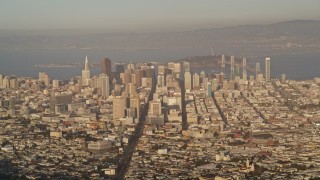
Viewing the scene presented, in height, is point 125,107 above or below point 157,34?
below

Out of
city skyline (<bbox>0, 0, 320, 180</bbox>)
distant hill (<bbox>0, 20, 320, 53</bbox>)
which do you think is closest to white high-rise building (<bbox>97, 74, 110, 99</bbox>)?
city skyline (<bbox>0, 0, 320, 180</bbox>)

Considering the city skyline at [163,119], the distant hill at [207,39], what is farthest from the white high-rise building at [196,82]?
the distant hill at [207,39]

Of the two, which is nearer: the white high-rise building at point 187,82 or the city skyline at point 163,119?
the city skyline at point 163,119

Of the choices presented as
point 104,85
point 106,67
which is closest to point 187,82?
point 104,85

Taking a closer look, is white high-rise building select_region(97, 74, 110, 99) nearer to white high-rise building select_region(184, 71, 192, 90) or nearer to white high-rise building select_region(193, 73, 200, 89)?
white high-rise building select_region(184, 71, 192, 90)

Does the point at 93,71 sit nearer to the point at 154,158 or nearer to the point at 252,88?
the point at 252,88

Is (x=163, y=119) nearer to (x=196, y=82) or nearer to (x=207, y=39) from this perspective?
(x=196, y=82)

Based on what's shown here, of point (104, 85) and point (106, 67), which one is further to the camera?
point (106, 67)

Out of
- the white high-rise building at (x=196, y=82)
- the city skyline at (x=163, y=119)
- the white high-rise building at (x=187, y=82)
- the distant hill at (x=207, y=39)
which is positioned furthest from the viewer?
the distant hill at (x=207, y=39)

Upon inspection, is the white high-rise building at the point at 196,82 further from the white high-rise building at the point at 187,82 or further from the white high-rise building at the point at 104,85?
the white high-rise building at the point at 104,85

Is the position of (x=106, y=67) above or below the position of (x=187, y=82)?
above

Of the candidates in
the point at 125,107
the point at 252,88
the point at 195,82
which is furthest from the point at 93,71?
the point at 125,107
